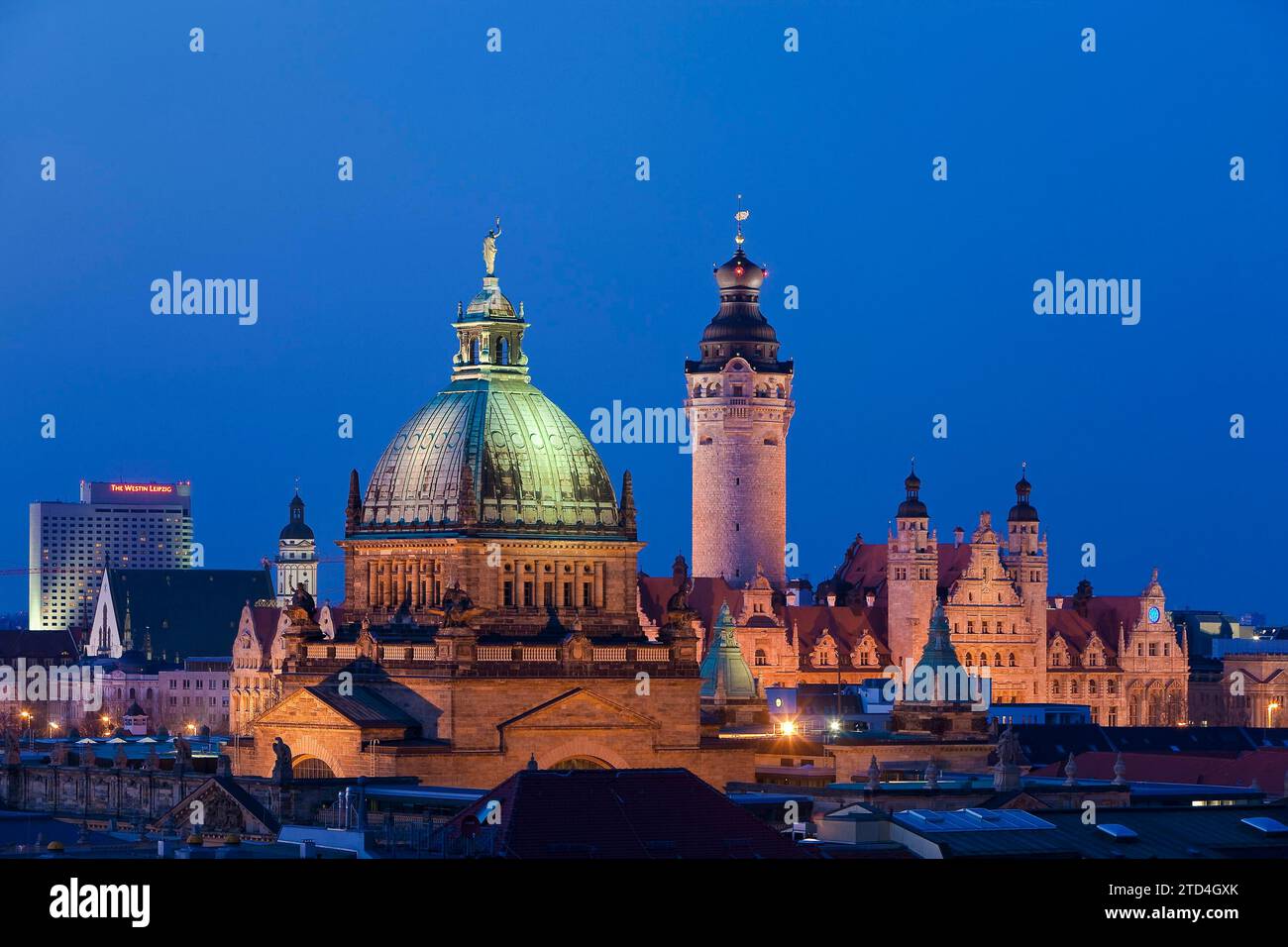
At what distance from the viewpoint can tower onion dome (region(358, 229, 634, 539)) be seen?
403 ft

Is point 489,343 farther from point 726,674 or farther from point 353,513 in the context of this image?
point 726,674

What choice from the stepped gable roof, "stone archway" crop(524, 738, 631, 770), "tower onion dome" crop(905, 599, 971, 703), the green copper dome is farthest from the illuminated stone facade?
the green copper dome

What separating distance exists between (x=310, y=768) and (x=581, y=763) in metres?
8.69

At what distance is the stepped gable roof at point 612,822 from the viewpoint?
295ft

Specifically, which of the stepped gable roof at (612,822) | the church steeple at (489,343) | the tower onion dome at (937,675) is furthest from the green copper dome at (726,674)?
the stepped gable roof at (612,822)

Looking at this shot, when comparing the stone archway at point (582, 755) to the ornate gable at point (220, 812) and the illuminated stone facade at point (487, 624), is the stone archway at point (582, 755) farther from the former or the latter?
the ornate gable at point (220, 812)

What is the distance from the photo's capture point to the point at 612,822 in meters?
91.8

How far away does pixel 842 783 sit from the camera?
128 m

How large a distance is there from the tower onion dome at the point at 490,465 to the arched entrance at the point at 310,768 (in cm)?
922

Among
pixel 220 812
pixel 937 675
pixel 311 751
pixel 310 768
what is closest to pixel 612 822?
pixel 220 812
